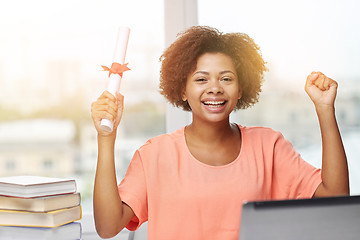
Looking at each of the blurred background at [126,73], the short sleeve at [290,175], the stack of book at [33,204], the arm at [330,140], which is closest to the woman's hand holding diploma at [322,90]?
the arm at [330,140]

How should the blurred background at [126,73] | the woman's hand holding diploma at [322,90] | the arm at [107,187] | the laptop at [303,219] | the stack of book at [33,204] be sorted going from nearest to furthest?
the laptop at [303,219]
the stack of book at [33,204]
the arm at [107,187]
the woman's hand holding diploma at [322,90]
the blurred background at [126,73]

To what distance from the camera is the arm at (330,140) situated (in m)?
1.49

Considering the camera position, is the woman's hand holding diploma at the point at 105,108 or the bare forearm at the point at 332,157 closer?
the woman's hand holding diploma at the point at 105,108

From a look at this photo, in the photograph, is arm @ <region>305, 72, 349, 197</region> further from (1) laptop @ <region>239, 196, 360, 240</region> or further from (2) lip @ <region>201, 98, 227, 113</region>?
(1) laptop @ <region>239, 196, 360, 240</region>

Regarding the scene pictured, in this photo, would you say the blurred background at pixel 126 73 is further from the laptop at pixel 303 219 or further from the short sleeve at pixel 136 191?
the laptop at pixel 303 219

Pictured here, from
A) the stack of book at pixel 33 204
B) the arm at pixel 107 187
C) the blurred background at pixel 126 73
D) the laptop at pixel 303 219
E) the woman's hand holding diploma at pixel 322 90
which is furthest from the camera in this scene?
the blurred background at pixel 126 73

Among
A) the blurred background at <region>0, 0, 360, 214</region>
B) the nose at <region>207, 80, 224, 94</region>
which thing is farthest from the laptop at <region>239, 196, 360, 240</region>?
the blurred background at <region>0, 0, 360, 214</region>

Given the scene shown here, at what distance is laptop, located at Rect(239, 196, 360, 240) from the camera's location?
0.85 metres

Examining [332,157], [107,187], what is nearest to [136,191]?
[107,187]

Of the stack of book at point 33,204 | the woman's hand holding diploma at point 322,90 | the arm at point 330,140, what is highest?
the woman's hand holding diploma at point 322,90

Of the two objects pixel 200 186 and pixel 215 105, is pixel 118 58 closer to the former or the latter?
pixel 215 105

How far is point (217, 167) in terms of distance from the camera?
1.56m

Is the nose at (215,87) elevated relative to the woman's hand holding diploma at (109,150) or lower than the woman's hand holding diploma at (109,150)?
elevated

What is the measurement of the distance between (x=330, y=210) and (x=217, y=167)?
0.71 m
